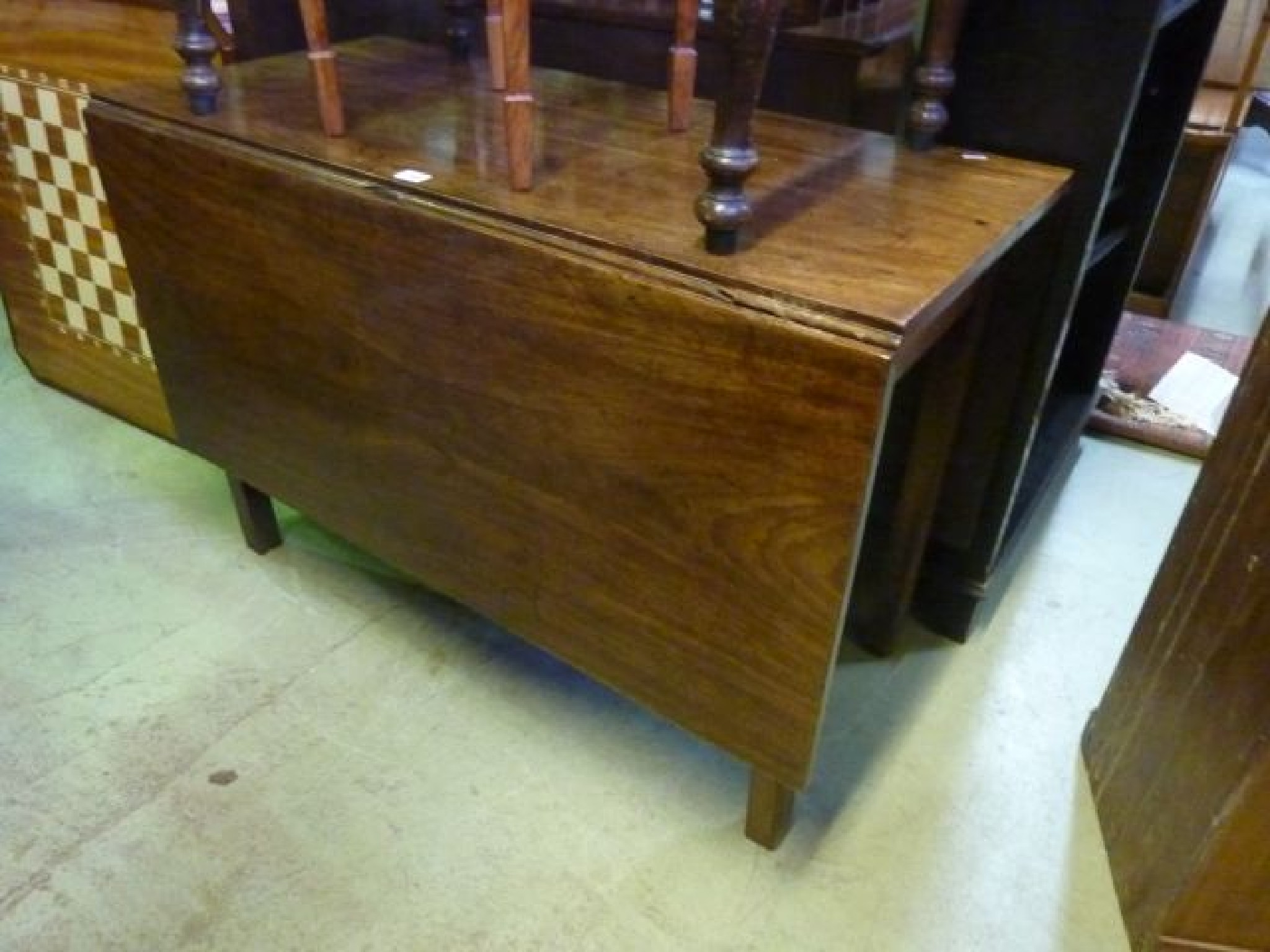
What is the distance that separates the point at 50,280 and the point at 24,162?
0.72 feet

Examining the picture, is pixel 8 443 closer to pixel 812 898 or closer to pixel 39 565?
pixel 39 565

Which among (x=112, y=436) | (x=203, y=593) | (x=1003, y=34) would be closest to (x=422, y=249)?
(x=1003, y=34)

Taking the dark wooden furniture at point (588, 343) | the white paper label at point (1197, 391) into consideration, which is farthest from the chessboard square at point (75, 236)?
the white paper label at point (1197, 391)

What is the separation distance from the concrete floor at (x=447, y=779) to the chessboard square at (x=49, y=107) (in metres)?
0.66

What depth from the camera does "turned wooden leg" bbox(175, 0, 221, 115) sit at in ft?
3.79

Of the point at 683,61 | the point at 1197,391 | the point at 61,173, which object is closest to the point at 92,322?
the point at 61,173

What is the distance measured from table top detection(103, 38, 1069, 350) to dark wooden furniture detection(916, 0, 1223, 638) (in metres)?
0.06

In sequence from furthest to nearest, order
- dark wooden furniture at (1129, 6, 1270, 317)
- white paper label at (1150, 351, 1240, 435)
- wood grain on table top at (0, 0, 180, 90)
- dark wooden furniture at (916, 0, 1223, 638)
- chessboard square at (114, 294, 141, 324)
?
dark wooden furniture at (1129, 6, 1270, 317) → white paper label at (1150, 351, 1240, 435) → chessboard square at (114, 294, 141, 324) → wood grain on table top at (0, 0, 180, 90) → dark wooden furniture at (916, 0, 1223, 638)

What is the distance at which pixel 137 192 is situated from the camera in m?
1.23

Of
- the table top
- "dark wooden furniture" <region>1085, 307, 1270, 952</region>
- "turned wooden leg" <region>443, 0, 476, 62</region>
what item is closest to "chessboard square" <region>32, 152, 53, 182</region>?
the table top

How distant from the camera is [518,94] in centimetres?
94

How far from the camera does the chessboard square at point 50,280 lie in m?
1.78

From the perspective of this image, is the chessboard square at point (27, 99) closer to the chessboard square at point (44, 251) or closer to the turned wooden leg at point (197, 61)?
the chessboard square at point (44, 251)

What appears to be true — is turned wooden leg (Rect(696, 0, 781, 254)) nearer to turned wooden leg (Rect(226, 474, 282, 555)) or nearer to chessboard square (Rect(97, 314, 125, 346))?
turned wooden leg (Rect(226, 474, 282, 555))
